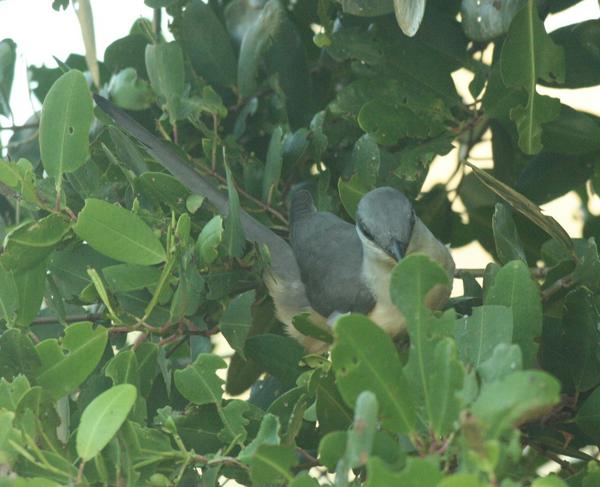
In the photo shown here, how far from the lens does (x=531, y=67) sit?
1980mm

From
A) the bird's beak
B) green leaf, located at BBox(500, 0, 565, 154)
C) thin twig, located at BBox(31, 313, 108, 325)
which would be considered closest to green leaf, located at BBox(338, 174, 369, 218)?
the bird's beak

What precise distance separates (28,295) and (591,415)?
946 mm

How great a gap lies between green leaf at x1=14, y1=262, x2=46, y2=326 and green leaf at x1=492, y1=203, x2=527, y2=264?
31.0 inches

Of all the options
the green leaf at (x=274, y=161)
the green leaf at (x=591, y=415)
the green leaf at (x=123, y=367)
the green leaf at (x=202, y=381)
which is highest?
the green leaf at (x=274, y=161)

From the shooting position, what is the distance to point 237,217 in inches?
75.3

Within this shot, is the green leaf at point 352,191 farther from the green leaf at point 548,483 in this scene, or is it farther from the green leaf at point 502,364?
the green leaf at point 548,483

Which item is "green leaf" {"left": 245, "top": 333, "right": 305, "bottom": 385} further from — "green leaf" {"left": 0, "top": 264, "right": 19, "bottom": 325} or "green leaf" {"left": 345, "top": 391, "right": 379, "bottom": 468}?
"green leaf" {"left": 345, "top": 391, "right": 379, "bottom": 468}

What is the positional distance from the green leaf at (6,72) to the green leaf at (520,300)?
1.28 metres

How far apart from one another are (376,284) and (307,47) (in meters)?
0.58

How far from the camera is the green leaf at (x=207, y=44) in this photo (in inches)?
92.7

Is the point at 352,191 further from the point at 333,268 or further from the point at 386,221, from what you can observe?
the point at 333,268

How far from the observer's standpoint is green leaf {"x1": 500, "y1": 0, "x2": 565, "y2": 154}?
1.93 meters

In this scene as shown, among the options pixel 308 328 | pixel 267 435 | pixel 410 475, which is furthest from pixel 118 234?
pixel 410 475

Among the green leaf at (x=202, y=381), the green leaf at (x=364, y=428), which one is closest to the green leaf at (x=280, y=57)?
the green leaf at (x=202, y=381)
